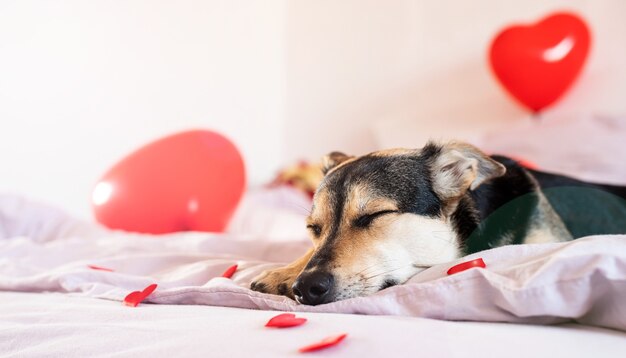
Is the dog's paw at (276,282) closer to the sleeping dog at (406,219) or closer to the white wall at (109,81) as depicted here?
the sleeping dog at (406,219)

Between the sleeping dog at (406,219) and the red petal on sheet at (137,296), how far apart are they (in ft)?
0.70

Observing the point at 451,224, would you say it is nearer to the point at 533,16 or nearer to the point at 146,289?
the point at 146,289

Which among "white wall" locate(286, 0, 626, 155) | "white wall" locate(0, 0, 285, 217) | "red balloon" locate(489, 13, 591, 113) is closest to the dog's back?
"red balloon" locate(489, 13, 591, 113)

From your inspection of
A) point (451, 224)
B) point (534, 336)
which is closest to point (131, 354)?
point (534, 336)

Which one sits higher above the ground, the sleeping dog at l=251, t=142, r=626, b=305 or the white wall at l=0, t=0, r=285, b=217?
the white wall at l=0, t=0, r=285, b=217

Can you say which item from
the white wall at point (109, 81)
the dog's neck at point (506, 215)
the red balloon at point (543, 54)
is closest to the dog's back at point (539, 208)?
the dog's neck at point (506, 215)

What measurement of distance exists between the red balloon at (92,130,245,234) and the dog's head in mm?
1117

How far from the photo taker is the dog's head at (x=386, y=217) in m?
1.37

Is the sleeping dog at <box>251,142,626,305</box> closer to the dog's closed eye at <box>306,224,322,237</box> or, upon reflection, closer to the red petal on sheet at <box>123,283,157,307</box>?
the dog's closed eye at <box>306,224,322,237</box>

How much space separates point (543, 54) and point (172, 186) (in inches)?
75.5

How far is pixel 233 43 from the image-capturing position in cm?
476

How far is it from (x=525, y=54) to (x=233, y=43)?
2112 millimetres

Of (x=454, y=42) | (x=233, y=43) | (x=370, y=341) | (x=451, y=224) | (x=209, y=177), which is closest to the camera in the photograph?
(x=370, y=341)

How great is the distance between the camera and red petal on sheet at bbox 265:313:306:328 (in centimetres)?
109
